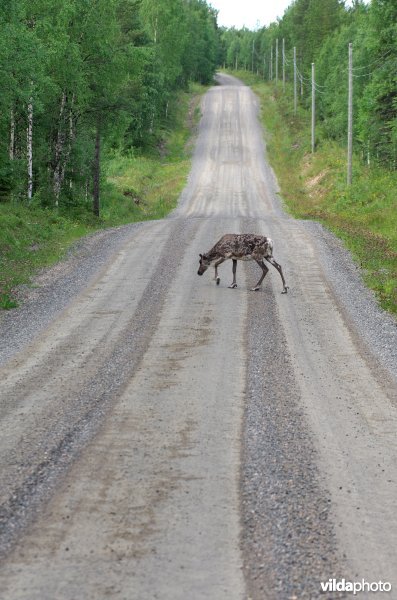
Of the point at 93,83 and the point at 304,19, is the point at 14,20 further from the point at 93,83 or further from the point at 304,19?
the point at 304,19

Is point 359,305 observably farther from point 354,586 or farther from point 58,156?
point 58,156

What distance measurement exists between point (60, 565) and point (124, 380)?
5200 millimetres

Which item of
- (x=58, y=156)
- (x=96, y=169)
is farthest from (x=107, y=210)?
(x=58, y=156)

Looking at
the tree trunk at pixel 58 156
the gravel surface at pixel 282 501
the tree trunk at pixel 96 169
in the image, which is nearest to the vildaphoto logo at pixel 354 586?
the gravel surface at pixel 282 501

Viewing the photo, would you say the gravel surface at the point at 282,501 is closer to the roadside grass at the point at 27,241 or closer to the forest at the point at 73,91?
the roadside grass at the point at 27,241

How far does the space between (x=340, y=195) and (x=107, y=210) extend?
46.9 feet

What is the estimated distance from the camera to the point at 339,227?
96.4ft

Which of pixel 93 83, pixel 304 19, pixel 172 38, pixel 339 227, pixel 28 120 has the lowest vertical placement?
pixel 339 227

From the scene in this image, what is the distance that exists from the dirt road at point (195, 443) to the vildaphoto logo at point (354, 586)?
0.08 metres

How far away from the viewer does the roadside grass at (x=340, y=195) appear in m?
21.6

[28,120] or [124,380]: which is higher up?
[28,120]

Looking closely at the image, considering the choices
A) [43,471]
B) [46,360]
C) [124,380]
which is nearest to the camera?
[43,471]

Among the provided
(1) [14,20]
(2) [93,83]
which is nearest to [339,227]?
(2) [93,83]

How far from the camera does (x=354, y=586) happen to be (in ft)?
16.4
